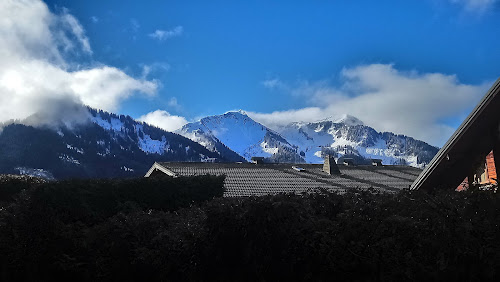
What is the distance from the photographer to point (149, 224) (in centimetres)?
866

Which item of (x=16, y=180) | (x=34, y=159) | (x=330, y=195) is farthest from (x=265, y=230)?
(x=34, y=159)

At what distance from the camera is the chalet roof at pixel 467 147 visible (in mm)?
8828

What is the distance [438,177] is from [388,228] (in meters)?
4.11

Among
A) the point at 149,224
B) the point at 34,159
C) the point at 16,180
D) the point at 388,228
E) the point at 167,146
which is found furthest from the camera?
the point at 167,146

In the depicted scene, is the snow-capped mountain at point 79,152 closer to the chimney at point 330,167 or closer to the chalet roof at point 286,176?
the chalet roof at point 286,176

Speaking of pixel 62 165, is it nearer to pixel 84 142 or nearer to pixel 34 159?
pixel 34 159

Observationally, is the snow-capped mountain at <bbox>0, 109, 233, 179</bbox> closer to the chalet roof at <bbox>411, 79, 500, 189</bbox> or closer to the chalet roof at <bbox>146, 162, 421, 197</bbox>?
the chalet roof at <bbox>146, 162, 421, 197</bbox>

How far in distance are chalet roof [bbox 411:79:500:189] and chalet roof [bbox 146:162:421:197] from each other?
12.5 meters

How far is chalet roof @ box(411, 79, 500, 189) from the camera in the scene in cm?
883

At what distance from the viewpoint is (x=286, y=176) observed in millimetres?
26453

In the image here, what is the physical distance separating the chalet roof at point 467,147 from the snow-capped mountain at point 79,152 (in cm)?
11769

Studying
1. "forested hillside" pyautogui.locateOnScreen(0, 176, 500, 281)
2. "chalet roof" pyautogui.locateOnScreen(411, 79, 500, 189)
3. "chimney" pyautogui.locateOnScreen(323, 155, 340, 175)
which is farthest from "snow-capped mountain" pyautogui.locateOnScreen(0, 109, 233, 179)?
"chalet roof" pyautogui.locateOnScreen(411, 79, 500, 189)

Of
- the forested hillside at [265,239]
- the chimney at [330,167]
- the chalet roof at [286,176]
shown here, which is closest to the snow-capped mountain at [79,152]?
the chalet roof at [286,176]

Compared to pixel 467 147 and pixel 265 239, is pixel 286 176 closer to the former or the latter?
pixel 467 147
